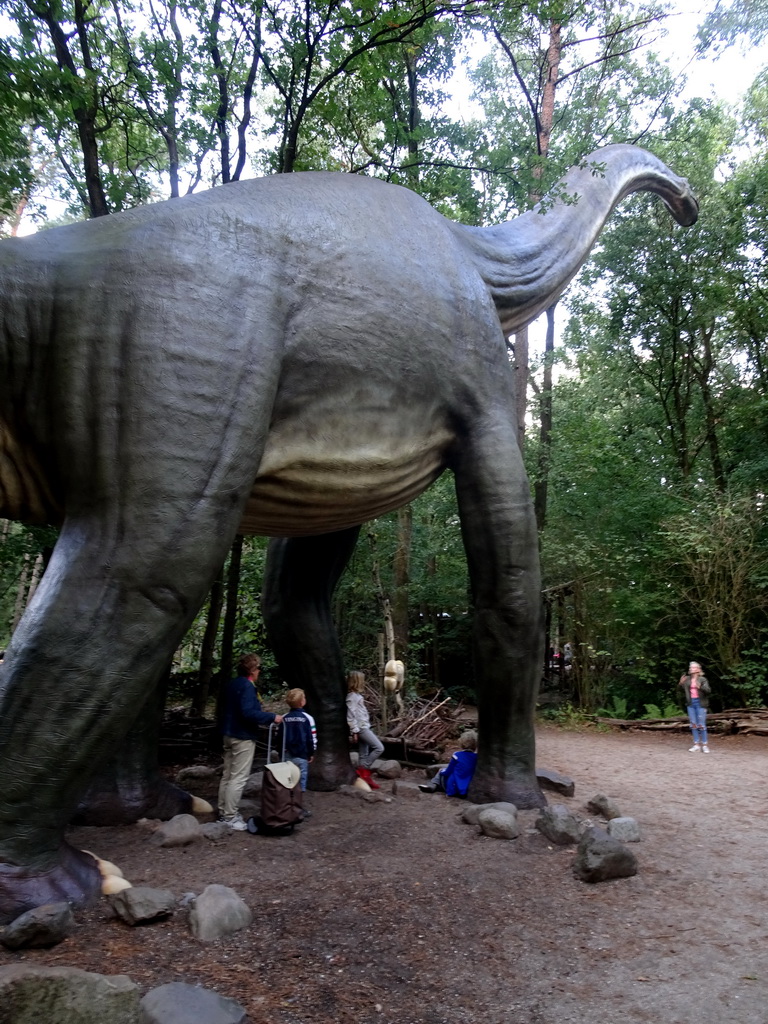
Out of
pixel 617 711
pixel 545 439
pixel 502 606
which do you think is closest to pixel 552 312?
pixel 545 439

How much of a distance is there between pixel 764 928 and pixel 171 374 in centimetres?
332

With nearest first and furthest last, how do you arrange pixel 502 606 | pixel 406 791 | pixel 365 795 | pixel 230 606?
pixel 502 606 < pixel 365 795 < pixel 406 791 < pixel 230 606

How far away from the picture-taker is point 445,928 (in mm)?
3090

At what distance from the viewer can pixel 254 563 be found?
11008 millimetres

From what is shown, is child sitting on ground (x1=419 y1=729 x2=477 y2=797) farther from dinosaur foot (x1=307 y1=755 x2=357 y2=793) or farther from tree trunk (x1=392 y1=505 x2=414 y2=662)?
tree trunk (x1=392 y1=505 x2=414 y2=662)

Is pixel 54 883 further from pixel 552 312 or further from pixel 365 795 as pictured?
pixel 552 312

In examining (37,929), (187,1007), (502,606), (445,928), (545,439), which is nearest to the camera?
(187,1007)

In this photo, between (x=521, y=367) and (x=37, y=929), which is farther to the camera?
(x=521, y=367)

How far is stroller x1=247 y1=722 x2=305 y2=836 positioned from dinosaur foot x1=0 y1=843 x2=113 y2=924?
1.15m

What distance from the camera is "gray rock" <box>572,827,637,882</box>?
364 cm

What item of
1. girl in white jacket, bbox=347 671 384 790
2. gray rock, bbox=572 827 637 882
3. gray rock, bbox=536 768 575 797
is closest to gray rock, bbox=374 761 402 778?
girl in white jacket, bbox=347 671 384 790

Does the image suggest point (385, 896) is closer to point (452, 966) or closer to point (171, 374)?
point (452, 966)

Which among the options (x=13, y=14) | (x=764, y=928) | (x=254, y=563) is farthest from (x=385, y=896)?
(x=254, y=563)

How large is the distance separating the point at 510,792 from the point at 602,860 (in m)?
1.16
